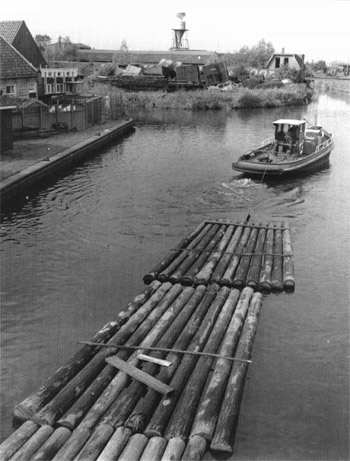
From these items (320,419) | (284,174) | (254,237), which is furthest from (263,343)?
(284,174)

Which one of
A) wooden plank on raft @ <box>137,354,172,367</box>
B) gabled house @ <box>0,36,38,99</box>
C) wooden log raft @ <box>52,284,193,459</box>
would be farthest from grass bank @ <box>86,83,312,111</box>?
wooden plank on raft @ <box>137,354,172,367</box>

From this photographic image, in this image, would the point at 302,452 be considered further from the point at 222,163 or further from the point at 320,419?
the point at 222,163

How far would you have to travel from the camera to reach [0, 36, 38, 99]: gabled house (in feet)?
138

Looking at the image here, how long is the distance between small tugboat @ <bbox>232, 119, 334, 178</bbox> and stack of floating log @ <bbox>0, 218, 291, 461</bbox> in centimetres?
1622

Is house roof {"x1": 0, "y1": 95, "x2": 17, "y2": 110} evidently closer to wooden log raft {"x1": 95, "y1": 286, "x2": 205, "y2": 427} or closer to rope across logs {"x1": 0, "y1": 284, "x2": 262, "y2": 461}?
wooden log raft {"x1": 95, "y1": 286, "x2": 205, "y2": 427}

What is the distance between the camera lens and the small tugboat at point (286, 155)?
3008 centimetres

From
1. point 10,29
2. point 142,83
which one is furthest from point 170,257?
point 142,83

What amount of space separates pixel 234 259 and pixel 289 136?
A: 16.9m

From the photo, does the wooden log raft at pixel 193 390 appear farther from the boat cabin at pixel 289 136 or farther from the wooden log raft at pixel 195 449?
the boat cabin at pixel 289 136

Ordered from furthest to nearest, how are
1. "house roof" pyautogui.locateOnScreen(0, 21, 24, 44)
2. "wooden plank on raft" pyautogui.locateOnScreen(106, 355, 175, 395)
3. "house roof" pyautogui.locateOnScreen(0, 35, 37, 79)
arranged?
"house roof" pyautogui.locateOnScreen(0, 21, 24, 44)
"house roof" pyautogui.locateOnScreen(0, 35, 37, 79)
"wooden plank on raft" pyautogui.locateOnScreen(106, 355, 175, 395)

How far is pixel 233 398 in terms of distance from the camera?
10.1 m

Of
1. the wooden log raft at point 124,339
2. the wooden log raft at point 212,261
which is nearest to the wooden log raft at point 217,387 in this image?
the wooden log raft at point 124,339

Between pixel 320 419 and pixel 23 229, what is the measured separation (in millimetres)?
14634

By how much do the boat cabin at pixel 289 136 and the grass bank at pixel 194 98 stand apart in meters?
37.5
